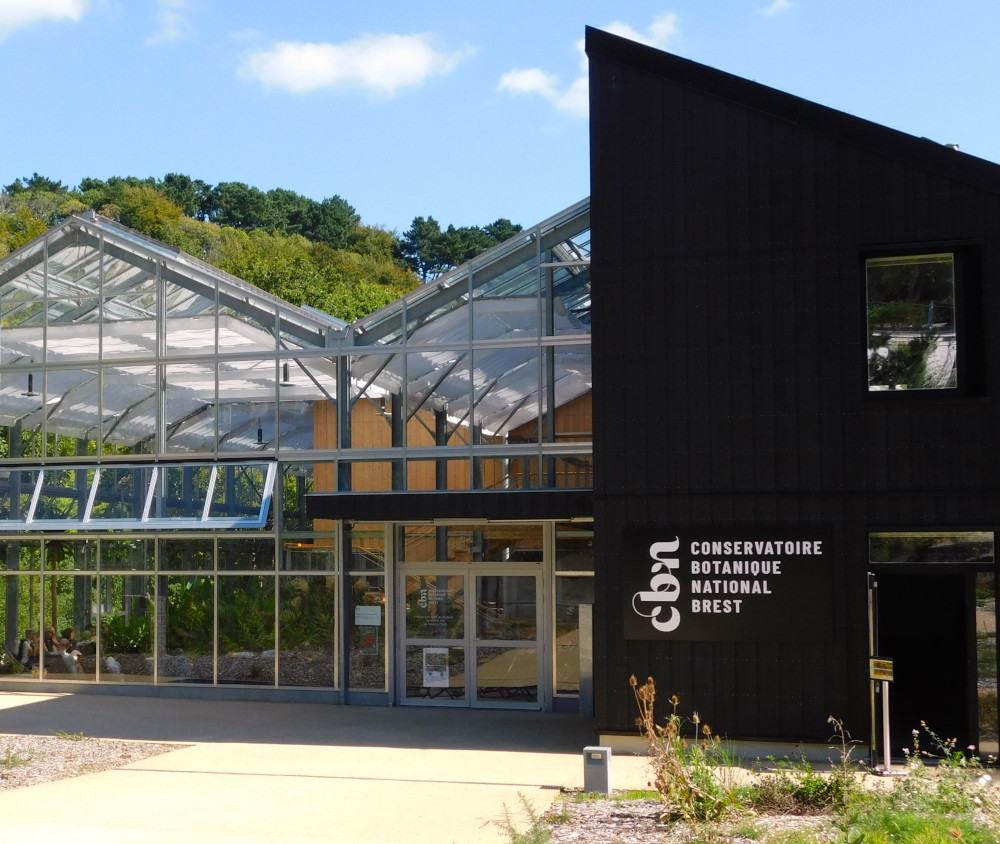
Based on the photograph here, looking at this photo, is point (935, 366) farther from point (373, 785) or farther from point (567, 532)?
point (373, 785)

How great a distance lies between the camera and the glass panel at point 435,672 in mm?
16828

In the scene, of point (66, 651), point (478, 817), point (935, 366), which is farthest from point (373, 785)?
point (66, 651)

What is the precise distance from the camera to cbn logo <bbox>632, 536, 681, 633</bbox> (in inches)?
516

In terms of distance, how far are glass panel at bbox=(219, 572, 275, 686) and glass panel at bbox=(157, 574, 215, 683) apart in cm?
22

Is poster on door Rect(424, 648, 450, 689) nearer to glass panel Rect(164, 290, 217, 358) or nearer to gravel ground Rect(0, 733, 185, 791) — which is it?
gravel ground Rect(0, 733, 185, 791)

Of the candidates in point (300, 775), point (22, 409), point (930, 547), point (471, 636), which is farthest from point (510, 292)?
point (22, 409)

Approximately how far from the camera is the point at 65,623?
1858 cm

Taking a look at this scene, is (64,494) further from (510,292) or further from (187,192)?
(187,192)

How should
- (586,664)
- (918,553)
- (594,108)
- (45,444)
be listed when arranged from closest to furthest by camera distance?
(918,553)
(594,108)
(586,664)
(45,444)

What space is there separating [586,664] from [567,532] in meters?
1.87

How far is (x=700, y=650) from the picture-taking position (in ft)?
42.7

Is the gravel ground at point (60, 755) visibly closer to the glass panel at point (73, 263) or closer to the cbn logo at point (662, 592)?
the cbn logo at point (662, 592)

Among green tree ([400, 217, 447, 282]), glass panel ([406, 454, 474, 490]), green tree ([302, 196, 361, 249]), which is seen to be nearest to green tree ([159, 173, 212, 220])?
green tree ([302, 196, 361, 249])

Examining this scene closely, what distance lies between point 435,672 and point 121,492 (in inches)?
229
